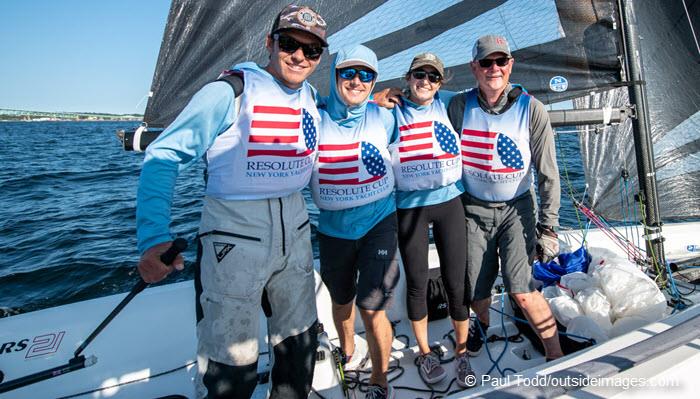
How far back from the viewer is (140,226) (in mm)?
1087

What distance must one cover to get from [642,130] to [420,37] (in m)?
1.57

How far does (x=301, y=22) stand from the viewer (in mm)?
1325

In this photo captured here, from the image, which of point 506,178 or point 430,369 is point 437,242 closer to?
point 506,178

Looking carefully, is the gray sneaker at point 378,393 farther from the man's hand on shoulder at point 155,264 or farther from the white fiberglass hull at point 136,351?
the man's hand on shoulder at point 155,264

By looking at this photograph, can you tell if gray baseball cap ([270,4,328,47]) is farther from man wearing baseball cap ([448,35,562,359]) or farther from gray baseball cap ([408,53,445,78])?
man wearing baseball cap ([448,35,562,359])

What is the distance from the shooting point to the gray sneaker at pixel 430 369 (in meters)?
1.97

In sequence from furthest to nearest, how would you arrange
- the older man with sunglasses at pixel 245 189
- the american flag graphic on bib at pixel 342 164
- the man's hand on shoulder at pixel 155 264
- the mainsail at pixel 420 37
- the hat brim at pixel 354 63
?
the mainsail at pixel 420 37 → the american flag graphic on bib at pixel 342 164 → the hat brim at pixel 354 63 → the older man with sunglasses at pixel 245 189 → the man's hand on shoulder at pixel 155 264

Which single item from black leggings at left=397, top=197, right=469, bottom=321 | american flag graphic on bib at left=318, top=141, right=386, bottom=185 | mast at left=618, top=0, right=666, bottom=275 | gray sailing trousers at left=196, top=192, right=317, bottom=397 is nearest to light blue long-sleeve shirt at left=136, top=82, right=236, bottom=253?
gray sailing trousers at left=196, top=192, right=317, bottom=397

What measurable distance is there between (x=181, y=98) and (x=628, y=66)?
293 centimetres

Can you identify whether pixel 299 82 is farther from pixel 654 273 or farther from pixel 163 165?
pixel 654 273

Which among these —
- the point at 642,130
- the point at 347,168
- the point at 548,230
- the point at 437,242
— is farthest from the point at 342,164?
the point at 642,130

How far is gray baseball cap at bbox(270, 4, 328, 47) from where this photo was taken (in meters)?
1.32

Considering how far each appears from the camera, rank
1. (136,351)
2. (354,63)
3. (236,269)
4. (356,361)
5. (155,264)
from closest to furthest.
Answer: (155,264)
(236,269)
(354,63)
(136,351)
(356,361)

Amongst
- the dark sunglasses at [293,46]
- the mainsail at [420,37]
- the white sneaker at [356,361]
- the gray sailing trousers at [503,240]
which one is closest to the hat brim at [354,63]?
the dark sunglasses at [293,46]
